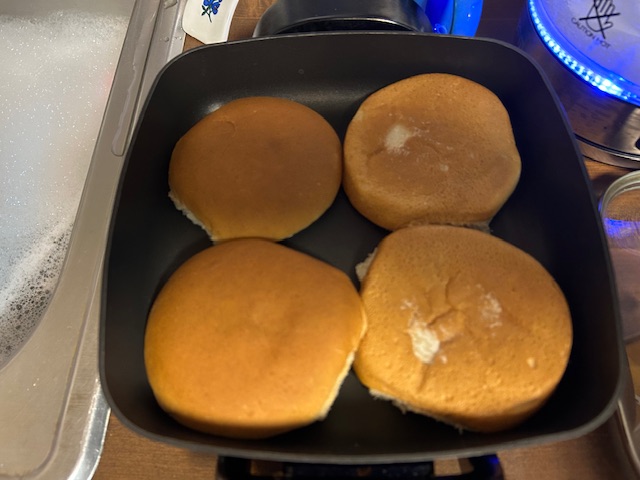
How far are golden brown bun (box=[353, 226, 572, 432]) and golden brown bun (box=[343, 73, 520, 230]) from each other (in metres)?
0.06

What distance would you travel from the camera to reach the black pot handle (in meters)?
0.56

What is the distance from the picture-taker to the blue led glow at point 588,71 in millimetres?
699

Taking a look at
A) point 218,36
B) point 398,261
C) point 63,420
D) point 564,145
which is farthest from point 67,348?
point 564,145

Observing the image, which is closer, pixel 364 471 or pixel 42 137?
pixel 364 471

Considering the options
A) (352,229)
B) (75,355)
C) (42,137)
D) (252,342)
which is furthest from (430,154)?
(42,137)

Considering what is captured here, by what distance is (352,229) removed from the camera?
2.64 feet

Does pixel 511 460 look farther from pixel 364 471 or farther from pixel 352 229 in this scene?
pixel 352 229

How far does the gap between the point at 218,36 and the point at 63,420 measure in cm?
75

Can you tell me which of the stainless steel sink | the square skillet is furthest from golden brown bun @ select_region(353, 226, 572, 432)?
the stainless steel sink

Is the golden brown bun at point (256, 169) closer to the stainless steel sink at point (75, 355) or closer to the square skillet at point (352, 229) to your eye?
the square skillet at point (352, 229)

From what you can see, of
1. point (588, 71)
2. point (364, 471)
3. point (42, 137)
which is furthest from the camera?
point (42, 137)

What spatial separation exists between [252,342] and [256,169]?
0.29 m

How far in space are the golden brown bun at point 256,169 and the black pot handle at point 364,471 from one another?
0.33m

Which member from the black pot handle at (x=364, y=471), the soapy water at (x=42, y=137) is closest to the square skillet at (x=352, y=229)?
the black pot handle at (x=364, y=471)
